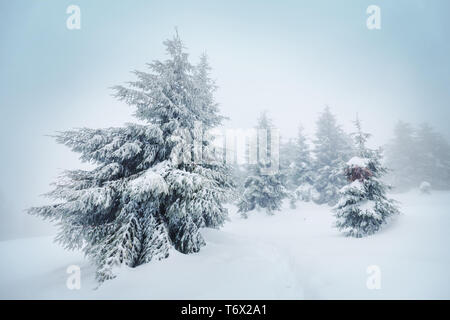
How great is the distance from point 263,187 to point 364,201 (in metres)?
11.2

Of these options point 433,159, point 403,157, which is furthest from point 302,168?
point 433,159

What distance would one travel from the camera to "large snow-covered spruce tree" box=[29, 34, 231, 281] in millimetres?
5945

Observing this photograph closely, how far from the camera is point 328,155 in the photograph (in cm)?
2512

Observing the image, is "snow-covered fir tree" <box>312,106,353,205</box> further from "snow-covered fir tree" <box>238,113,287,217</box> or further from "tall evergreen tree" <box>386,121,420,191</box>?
"tall evergreen tree" <box>386,121,420,191</box>

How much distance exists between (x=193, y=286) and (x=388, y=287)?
508 centimetres

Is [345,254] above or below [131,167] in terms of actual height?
below

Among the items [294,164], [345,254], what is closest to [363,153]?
[345,254]

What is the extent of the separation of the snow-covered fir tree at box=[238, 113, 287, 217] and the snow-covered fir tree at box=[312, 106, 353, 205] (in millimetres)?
6078

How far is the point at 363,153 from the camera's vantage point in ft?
35.8

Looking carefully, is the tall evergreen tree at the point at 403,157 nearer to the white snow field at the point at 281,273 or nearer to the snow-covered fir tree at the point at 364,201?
the white snow field at the point at 281,273

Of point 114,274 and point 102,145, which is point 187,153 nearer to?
point 102,145

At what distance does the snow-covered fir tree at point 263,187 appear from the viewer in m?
20.5

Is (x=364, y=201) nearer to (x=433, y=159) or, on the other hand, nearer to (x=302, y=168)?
(x=302, y=168)

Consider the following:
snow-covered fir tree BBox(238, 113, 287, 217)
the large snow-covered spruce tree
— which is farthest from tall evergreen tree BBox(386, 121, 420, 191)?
the large snow-covered spruce tree
